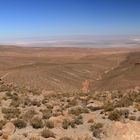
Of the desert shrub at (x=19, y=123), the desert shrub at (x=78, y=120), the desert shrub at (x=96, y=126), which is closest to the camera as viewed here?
the desert shrub at (x=96, y=126)

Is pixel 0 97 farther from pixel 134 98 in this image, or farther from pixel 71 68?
pixel 71 68

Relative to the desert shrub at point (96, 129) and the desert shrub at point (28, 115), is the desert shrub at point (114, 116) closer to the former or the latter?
the desert shrub at point (96, 129)

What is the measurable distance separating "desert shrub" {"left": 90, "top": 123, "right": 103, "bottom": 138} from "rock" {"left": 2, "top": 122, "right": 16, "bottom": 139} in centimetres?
334

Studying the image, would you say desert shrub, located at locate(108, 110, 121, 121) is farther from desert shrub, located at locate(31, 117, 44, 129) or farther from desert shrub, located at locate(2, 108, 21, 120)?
desert shrub, located at locate(2, 108, 21, 120)

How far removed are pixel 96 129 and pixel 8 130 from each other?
12.1ft

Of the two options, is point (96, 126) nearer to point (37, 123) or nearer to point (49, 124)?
point (49, 124)

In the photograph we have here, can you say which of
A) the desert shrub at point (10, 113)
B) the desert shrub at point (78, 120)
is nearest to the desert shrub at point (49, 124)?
the desert shrub at point (78, 120)

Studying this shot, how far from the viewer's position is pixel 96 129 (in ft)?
50.6

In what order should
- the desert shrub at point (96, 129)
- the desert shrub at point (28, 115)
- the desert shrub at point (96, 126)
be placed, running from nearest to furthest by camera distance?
1. the desert shrub at point (96, 129)
2. the desert shrub at point (96, 126)
3. the desert shrub at point (28, 115)

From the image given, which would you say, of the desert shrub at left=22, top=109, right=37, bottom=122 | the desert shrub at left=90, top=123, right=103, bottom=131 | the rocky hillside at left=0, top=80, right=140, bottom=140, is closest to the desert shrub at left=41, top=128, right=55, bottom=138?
the rocky hillside at left=0, top=80, right=140, bottom=140

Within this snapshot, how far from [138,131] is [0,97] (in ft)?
42.9

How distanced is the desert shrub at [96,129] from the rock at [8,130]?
334 centimetres

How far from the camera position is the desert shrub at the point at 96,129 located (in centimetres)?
1482

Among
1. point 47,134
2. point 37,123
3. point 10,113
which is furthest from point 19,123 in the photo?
point 10,113
